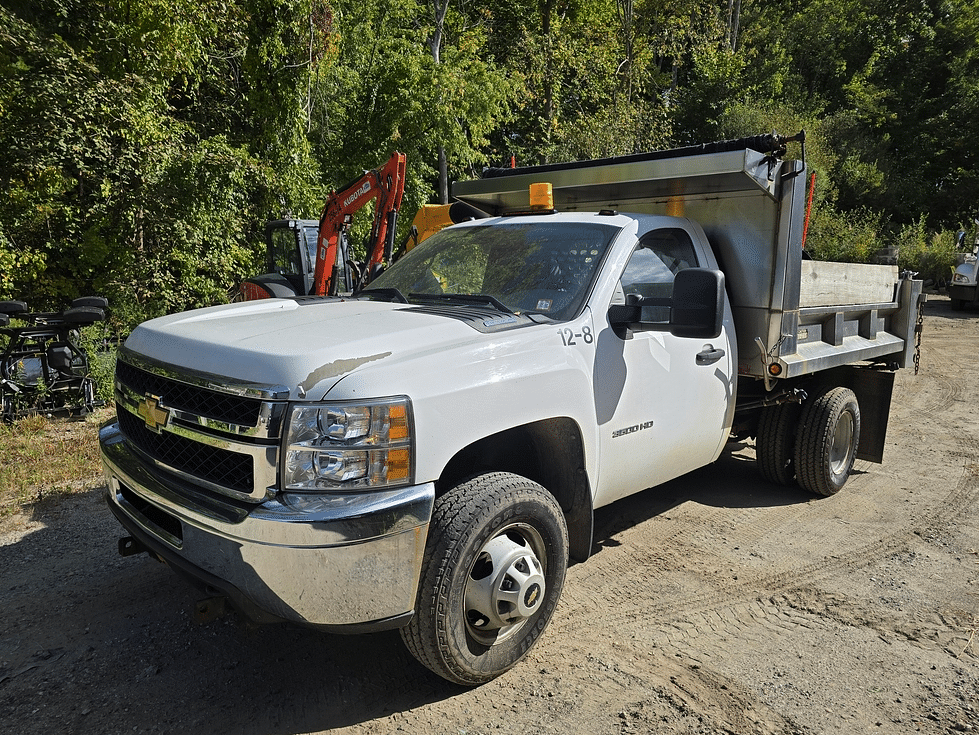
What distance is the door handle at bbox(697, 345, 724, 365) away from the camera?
413 cm

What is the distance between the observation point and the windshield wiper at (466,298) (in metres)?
3.47

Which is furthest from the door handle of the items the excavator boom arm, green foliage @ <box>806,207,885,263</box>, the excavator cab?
green foliage @ <box>806,207,885,263</box>

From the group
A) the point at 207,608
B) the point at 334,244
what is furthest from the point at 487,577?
the point at 334,244

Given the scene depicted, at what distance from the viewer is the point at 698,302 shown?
323 cm

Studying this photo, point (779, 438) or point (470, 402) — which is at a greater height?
point (470, 402)

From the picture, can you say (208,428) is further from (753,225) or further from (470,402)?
(753,225)

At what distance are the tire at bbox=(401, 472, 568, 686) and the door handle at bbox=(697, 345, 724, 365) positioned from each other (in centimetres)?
154

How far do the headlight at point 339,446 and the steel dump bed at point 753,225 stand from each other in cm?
289

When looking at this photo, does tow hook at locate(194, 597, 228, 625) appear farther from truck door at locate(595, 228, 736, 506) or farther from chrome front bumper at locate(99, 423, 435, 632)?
truck door at locate(595, 228, 736, 506)

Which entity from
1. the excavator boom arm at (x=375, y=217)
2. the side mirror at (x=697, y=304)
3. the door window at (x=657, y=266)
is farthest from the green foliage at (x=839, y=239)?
the side mirror at (x=697, y=304)

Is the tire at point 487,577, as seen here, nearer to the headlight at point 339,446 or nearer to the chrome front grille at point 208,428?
the headlight at point 339,446

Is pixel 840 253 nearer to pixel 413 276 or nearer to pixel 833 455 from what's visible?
pixel 833 455

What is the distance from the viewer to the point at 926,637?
136 inches

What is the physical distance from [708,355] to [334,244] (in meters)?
7.44
